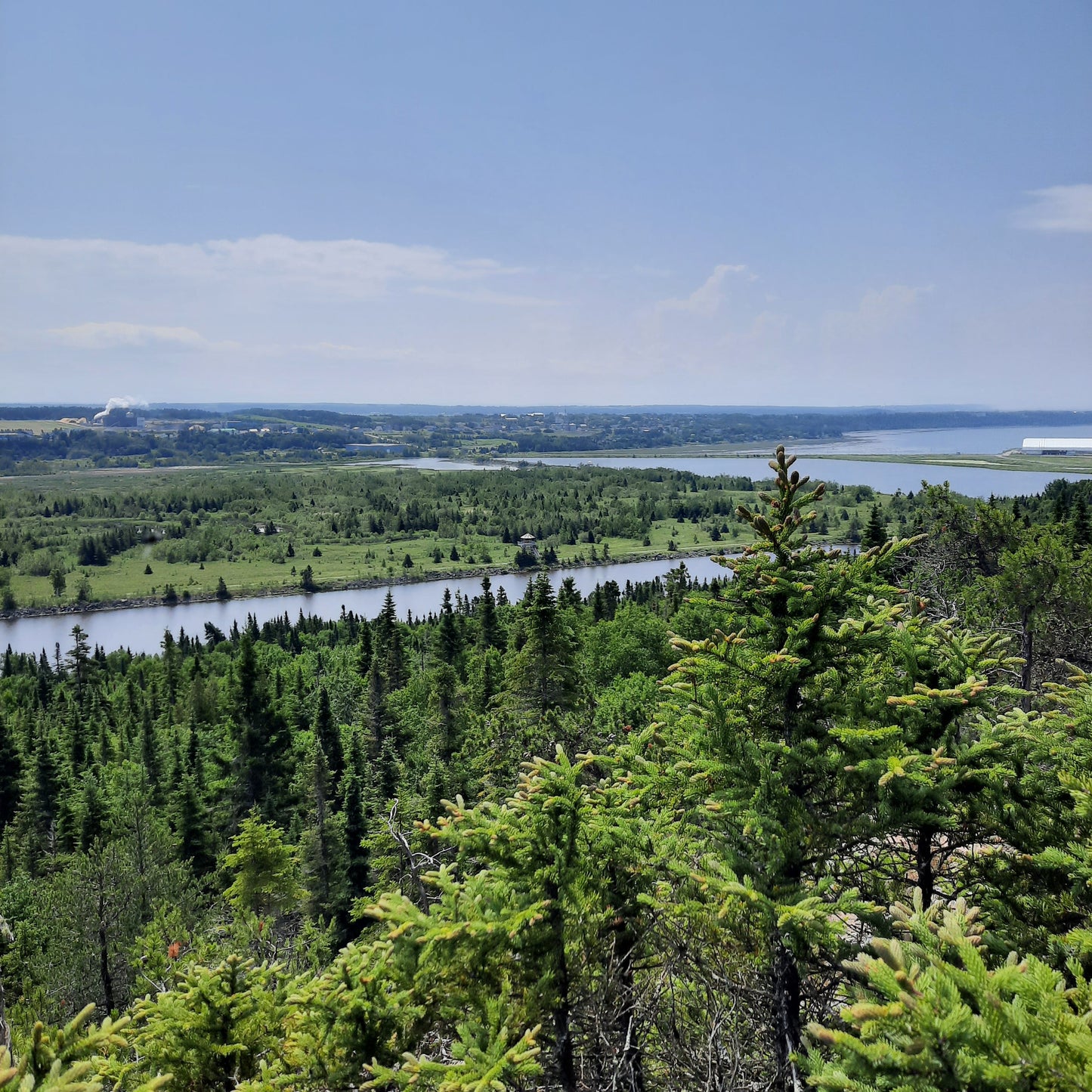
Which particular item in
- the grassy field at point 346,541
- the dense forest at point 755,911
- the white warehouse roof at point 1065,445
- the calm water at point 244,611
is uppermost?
the white warehouse roof at point 1065,445

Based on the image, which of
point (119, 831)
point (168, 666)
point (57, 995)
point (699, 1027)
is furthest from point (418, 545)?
point (699, 1027)

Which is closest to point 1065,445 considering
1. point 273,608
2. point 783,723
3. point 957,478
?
point 783,723

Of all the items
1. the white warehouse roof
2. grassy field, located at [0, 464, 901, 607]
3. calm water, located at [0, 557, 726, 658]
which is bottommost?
calm water, located at [0, 557, 726, 658]

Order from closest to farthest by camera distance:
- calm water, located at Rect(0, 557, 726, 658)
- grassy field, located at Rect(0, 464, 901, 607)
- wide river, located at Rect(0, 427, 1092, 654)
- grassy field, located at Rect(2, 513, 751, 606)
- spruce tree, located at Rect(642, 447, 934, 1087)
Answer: spruce tree, located at Rect(642, 447, 934, 1087) < calm water, located at Rect(0, 557, 726, 658) < wide river, located at Rect(0, 427, 1092, 654) < grassy field, located at Rect(2, 513, 751, 606) < grassy field, located at Rect(0, 464, 901, 607)

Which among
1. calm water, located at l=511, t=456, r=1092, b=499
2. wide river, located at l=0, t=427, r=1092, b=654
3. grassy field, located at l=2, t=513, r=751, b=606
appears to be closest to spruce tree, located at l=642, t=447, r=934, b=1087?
wide river, located at l=0, t=427, r=1092, b=654

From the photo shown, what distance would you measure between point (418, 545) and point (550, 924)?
516 ft

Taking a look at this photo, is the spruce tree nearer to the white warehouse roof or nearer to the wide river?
the white warehouse roof

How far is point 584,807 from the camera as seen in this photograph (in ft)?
25.8

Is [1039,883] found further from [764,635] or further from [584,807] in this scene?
[584,807]

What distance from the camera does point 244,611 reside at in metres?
116

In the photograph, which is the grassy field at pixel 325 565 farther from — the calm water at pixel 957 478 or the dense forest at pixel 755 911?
the dense forest at pixel 755 911

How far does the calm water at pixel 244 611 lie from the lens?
340 feet

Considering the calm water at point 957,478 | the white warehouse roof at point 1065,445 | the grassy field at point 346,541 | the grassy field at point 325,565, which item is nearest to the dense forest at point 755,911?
the white warehouse roof at point 1065,445

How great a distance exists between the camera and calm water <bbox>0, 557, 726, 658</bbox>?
104m
